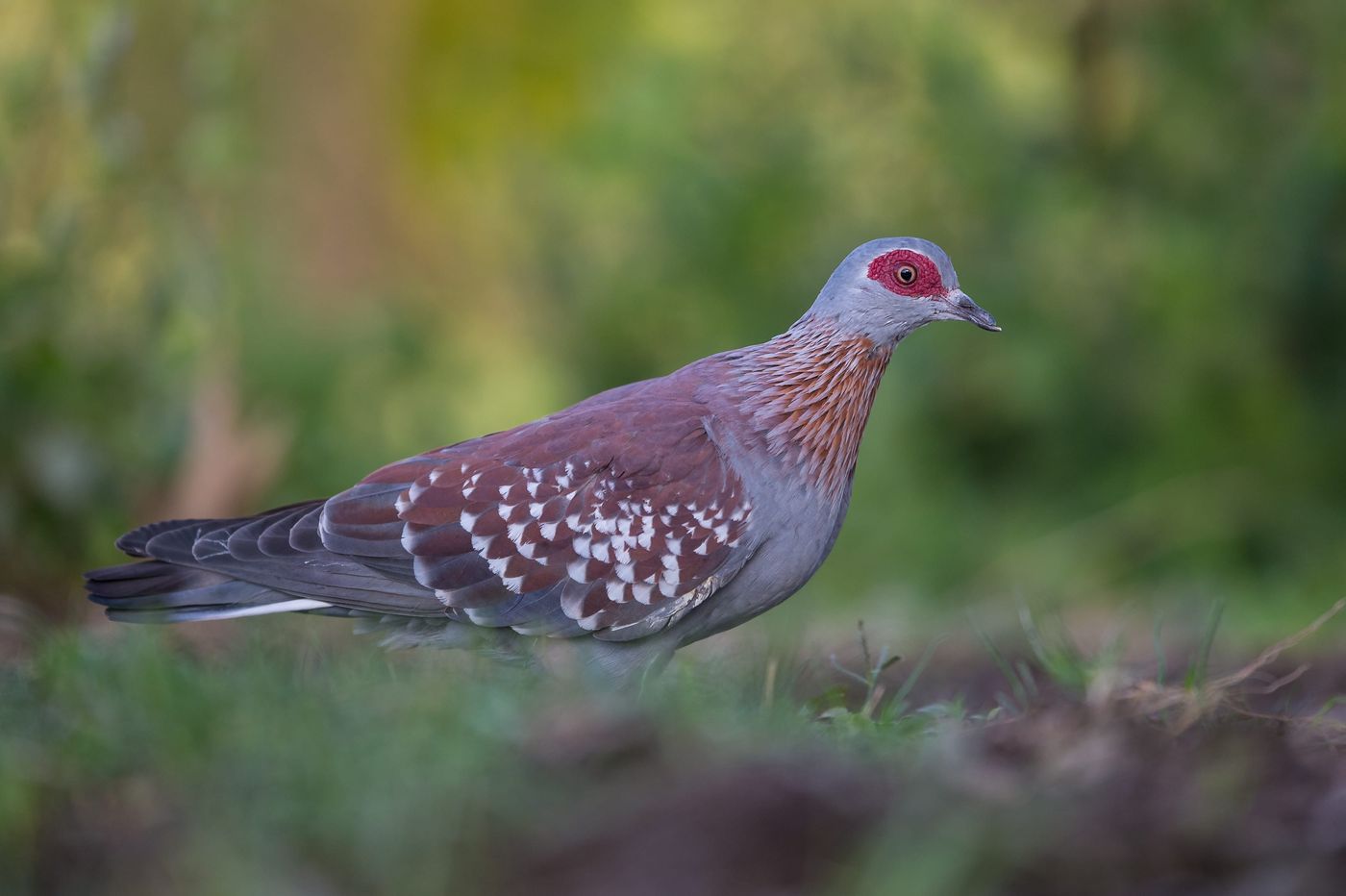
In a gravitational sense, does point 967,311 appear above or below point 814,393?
above

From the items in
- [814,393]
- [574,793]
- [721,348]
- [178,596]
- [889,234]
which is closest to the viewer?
[574,793]

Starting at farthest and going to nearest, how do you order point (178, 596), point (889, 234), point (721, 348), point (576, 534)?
point (721, 348), point (889, 234), point (178, 596), point (576, 534)

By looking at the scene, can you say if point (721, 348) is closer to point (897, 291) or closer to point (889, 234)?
point (889, 234)

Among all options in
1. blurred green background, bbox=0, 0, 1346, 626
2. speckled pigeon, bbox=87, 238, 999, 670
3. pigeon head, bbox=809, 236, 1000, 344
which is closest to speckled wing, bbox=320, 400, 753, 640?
speckled pigeon, bbox=87, 238, 999, 670

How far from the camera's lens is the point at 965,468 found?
915 cm

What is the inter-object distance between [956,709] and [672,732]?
47.5 inches

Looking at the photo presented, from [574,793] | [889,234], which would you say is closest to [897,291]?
[574,793]

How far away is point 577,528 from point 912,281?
1.29m

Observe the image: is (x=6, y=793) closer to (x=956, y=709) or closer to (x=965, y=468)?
(x=956, y=709)

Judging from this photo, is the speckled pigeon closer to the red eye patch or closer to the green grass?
the red eye patch

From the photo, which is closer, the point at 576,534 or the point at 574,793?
the point at 574,793

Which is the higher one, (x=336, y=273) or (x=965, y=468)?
(x=336, y=273)

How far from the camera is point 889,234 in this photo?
29.5 feet

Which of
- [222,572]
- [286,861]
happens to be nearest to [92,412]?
[222,572]
